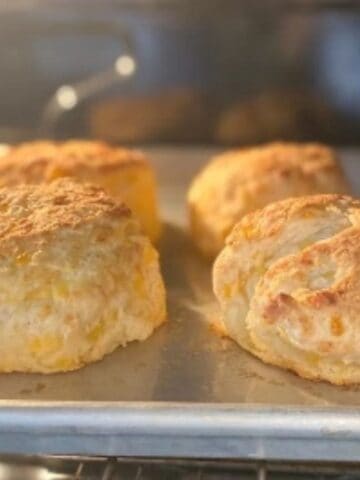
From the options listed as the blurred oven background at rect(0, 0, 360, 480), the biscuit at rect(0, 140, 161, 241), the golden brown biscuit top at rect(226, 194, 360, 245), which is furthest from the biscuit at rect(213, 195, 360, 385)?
the blurred oven background at rect(0, 0, 360, 480)

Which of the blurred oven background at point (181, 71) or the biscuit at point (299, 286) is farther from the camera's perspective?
the blurred oven background at point (181, 71)

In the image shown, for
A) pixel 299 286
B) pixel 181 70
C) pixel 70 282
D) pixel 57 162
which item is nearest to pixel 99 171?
pixel 57 162

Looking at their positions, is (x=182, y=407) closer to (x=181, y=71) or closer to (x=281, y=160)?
(x=281, y=160)

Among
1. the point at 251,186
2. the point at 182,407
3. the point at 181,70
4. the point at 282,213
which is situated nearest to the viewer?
the point at 182,407

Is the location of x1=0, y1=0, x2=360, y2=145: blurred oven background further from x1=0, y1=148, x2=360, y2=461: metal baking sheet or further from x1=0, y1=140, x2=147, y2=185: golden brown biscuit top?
x1=0, y1=148, x2=360, y2=461: metal baking sheet

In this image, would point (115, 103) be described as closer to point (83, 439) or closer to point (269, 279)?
point (269, 279)

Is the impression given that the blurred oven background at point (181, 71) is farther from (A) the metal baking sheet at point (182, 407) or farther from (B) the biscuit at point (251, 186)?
(A) the metal baking sheet at point (182, 407)

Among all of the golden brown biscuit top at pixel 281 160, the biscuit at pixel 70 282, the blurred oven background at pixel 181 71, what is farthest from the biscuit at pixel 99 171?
the blurred oven background at pixel 181 71
